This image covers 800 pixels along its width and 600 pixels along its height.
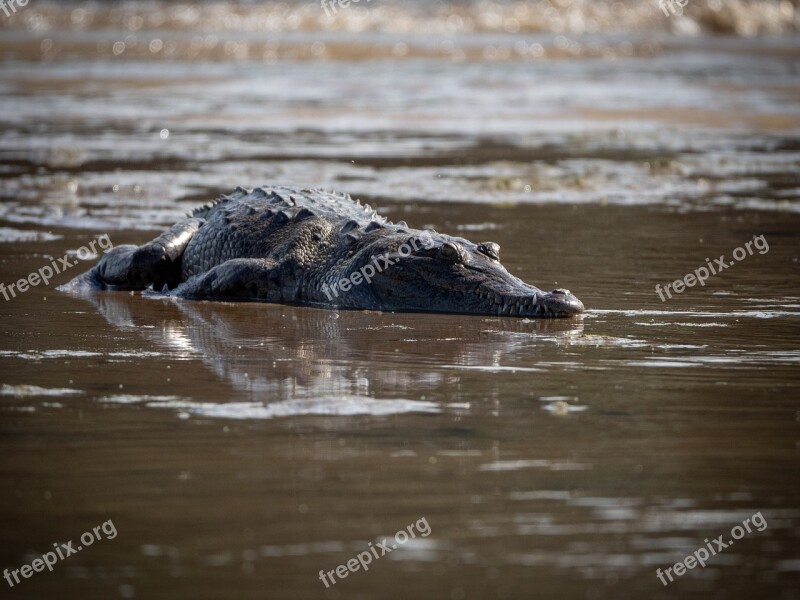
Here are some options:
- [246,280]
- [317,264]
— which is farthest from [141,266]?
[317,264]

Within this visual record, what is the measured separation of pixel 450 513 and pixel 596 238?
7171 millimetres

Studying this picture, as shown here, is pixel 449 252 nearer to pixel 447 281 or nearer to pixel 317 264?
pixel 447 281

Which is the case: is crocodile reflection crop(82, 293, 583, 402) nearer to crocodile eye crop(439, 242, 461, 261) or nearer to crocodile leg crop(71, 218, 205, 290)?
crocodile leg crop(71, 218, 205, 290)

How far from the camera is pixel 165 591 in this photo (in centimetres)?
424

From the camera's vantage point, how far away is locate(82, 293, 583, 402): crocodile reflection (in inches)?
266

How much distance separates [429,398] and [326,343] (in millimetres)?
1501

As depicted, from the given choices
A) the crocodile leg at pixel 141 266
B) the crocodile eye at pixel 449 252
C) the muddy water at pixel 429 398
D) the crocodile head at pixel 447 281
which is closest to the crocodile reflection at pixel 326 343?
the muddy water at pixel 429 398

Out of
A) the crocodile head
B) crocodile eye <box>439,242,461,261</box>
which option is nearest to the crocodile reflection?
the crocodile head

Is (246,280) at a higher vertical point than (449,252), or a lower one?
lower

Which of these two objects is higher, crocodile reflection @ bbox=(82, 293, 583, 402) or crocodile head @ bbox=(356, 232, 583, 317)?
crocodile head @ bbox=(356, 232, 583, 317)

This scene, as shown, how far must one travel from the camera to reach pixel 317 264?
30.5 feet

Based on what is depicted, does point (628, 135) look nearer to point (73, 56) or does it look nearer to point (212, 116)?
point (212, 116)

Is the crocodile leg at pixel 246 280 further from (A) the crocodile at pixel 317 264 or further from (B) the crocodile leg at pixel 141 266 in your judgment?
(B) the crocodile leg at pixel 141 266

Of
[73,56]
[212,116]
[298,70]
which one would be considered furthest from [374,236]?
[73,56]
